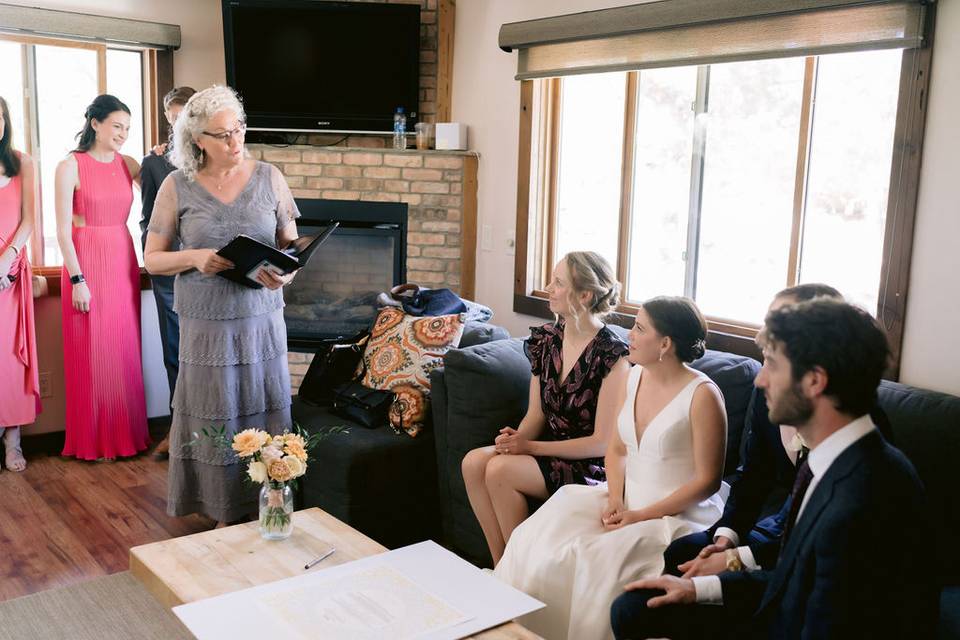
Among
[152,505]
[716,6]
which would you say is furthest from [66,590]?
[716,6]

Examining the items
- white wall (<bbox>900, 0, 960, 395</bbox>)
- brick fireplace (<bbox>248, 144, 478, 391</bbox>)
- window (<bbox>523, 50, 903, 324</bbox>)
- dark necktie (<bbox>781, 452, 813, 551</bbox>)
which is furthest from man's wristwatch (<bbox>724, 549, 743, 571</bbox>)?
brick fireplace (<bbox>248, 144, 478, 391</bbox>)

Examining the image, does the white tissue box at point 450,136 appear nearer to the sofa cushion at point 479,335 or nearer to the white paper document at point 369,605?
the sofa cushion at point 479,335

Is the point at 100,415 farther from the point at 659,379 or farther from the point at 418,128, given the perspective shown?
the point at 659,379

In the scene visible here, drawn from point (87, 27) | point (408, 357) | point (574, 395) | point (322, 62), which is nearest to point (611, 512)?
point (574, 395)

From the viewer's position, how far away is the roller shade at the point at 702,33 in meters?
2.83

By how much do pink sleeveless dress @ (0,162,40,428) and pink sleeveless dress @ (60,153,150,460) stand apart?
6.1 inches

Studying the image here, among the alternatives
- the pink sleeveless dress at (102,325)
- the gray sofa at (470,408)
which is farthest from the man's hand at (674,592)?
the pink sleeveless dress at (102,325)

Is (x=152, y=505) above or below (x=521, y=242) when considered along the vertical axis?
below

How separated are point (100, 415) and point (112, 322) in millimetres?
447

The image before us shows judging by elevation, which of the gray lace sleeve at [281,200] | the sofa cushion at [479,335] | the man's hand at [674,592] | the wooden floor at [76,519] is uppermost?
the gray lace sleeve at [281,200]

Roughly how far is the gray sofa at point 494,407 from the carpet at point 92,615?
0.99 metres

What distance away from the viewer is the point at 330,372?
142 inches

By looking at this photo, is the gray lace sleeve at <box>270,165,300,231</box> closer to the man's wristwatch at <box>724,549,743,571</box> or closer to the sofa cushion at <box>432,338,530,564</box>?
the sofa cushion at <box>432,338,530,564</box>

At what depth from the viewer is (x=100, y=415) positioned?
4332 mm
